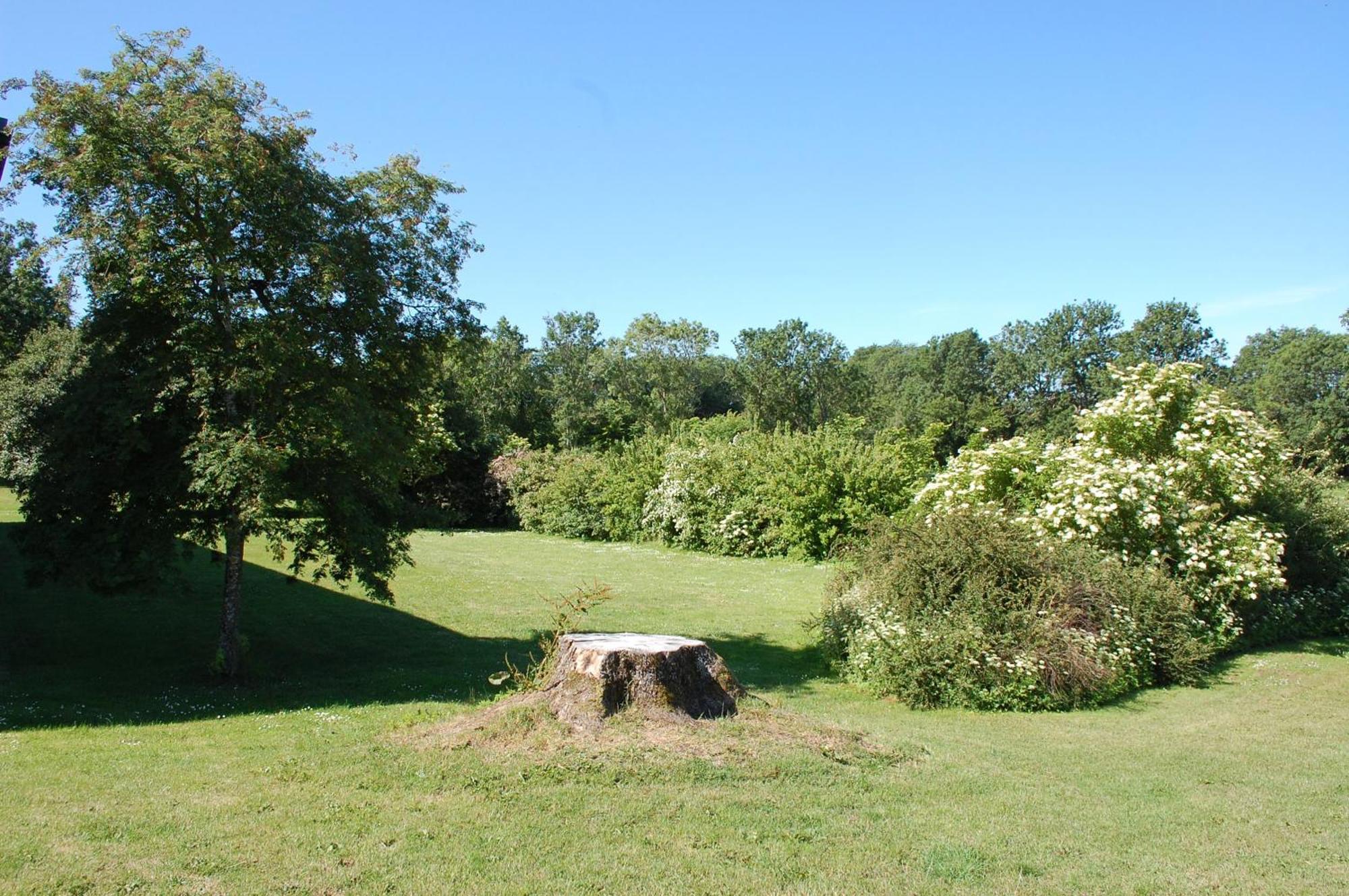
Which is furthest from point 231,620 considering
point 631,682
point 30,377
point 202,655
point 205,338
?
point 30,377

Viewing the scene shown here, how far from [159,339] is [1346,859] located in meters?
12.5

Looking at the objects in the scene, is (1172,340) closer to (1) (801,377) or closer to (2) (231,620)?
(1) (801,377)

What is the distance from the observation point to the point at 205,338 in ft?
34.0

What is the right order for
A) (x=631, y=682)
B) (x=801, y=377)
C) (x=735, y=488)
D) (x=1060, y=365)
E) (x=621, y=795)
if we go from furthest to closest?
(x=1060, y=365), (x=801, y=377), (x=735, y=488), (x=631, y=682), (x=621, y=795)

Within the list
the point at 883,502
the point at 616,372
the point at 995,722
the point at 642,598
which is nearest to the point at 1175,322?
the point at 616,372

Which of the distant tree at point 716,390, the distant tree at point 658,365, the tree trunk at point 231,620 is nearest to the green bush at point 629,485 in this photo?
the tree trunk at point 231,620

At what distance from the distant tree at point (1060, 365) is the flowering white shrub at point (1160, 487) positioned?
5258 cm

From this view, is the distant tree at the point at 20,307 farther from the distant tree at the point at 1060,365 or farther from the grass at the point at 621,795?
the distant tree at the point at 1060,365

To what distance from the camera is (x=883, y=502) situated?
24.2m

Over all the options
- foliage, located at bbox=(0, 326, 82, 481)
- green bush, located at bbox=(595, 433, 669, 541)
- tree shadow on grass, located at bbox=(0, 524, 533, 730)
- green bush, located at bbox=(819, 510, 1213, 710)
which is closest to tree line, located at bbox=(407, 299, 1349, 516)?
green bush, located at bbox=(595, 433, 669, 541)

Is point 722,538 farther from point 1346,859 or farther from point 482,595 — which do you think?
point 1346,859

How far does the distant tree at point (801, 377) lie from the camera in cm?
6194

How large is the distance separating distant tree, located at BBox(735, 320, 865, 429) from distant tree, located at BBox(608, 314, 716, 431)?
467 centimetres

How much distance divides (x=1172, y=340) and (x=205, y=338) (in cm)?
6613
